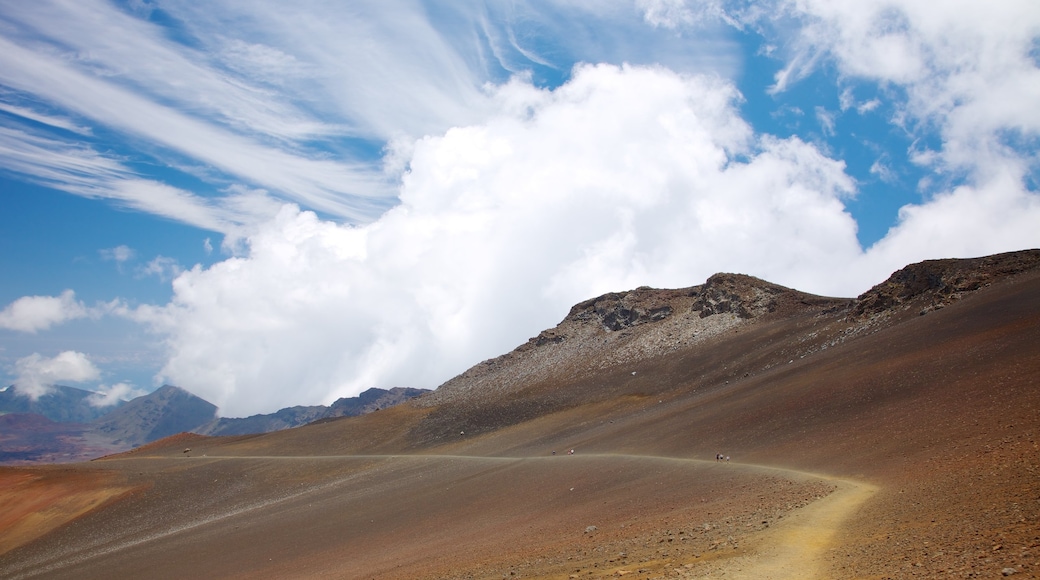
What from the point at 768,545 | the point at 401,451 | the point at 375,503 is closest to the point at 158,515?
the point at 375,503

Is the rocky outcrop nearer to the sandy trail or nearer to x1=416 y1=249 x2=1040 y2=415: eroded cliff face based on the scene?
x1=416 y1=249 x2=1040 y2=415: eroded cliff face

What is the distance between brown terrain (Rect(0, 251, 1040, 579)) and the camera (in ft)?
48.3

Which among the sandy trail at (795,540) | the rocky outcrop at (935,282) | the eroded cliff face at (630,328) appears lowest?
the sandy trail at (795,540)

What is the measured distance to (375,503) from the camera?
3759 cm

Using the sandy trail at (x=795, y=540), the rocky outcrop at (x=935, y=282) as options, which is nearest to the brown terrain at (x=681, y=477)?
the sandy trail at (x=795, y=540)

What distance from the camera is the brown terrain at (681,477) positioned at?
14.7m

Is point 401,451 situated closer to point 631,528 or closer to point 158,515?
point 158,515

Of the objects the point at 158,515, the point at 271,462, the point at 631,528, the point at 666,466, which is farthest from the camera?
the point at 271,462

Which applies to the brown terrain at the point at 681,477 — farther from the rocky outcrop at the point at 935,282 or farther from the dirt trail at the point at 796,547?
the rocky outcrop at the point at 935,282

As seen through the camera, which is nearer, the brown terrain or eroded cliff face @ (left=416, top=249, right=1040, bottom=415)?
the brown terrain

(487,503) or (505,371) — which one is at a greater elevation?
(505,371)

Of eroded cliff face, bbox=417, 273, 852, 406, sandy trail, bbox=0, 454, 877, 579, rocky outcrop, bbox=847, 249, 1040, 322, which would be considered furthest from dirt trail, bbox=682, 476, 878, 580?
eroded cliff face, bbox=417, 273, 852, 406

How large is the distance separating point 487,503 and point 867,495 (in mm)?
17776

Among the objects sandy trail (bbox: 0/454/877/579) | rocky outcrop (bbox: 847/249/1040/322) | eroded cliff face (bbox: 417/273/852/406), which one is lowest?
sandy trail (bbox: 0/454/877/579)
